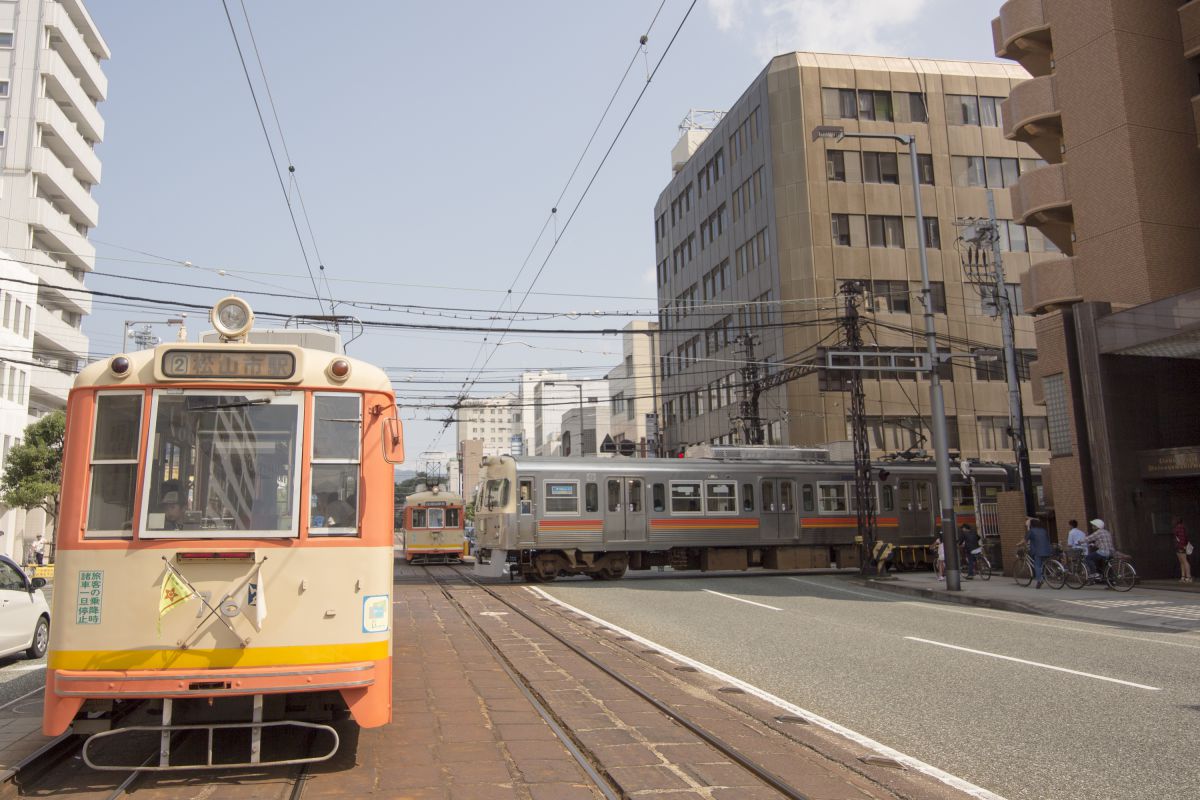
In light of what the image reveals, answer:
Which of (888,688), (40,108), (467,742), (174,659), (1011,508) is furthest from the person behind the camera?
(40,108)

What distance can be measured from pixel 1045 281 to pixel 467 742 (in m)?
22.3

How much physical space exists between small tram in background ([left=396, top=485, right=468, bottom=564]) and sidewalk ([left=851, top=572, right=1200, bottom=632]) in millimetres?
17379

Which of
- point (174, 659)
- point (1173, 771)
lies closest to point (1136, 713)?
point (1173, 771)

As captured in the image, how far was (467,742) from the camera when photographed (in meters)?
6.61

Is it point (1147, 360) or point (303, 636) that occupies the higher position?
point (1147, 360)

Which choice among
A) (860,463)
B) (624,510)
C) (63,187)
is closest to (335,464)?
(624,510)

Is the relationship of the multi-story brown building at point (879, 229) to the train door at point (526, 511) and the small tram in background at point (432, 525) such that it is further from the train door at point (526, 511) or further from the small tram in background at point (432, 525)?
the train door at point (526, 511)

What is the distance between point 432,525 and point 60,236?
25705 mm

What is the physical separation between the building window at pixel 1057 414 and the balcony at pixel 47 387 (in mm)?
39104

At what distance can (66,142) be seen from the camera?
149ft

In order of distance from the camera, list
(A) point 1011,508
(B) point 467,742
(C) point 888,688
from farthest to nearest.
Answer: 1. (A) point 1011,508
2. (C) point 888,688
3. (B) point 467,742

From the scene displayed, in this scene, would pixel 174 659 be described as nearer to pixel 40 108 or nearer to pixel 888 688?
pixel 888 688

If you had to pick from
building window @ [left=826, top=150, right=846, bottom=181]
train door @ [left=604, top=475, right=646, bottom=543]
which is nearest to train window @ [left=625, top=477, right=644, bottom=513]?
train door @ [left=604, top=475, right=646, bottom=543]

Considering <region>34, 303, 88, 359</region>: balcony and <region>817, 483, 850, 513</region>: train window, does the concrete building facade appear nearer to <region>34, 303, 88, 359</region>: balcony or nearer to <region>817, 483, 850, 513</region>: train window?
<region>34, 303, 88, 359</region>: balcony
